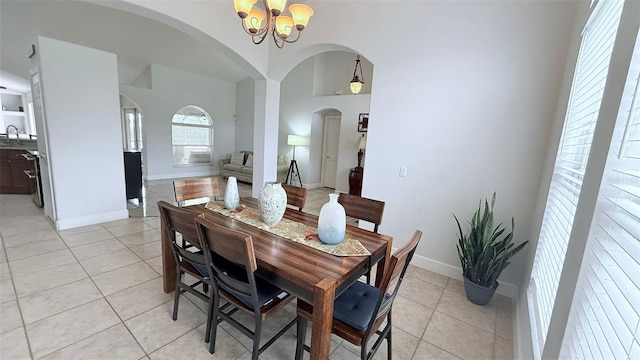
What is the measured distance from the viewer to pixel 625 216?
671 mm

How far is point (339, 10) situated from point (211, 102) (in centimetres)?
608

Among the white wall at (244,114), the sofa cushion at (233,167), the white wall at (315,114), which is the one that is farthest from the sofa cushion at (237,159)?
the white wall at (315,114)

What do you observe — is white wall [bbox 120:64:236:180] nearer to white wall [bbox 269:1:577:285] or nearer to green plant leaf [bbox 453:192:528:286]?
A: white wall [bbox 269:1:577:285]

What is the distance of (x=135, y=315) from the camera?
6.34ft

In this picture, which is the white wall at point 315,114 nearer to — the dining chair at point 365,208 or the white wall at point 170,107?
the white wall at point 170,107

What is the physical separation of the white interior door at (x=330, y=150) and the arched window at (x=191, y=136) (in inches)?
147

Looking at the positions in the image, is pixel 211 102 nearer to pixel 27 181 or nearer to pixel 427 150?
pixel 27 181

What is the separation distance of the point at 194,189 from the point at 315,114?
4943 millimetres

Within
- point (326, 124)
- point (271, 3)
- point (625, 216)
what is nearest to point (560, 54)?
point (625, 216)

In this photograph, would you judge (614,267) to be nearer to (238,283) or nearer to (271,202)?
(238,283)

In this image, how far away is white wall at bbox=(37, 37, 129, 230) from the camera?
3113 mm

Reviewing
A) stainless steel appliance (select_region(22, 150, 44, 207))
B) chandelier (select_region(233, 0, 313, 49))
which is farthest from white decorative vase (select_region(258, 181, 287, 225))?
stainless steel appliance (select_region(22, 150, 44, 207))

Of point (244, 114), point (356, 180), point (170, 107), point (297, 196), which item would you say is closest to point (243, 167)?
point (244, 114)

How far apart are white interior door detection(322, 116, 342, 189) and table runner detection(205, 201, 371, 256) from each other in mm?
5005
